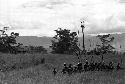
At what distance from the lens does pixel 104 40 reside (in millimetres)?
100500

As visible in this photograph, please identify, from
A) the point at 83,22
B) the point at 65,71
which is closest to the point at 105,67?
the point at 65,71

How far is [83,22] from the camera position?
198ft

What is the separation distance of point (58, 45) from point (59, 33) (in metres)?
6.70

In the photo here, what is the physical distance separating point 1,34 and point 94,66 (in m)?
62.9

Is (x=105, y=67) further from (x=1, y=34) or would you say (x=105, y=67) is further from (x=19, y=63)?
(x=1, y=34)

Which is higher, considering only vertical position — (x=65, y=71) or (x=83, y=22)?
(x=83, y=22)

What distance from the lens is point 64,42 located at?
8625cm

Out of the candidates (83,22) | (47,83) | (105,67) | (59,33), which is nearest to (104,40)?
(59,33)

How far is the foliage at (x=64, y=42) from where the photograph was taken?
8525cm

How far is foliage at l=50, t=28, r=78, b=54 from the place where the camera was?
85.2 m

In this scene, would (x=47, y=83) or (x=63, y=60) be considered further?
(x=63, y=60)

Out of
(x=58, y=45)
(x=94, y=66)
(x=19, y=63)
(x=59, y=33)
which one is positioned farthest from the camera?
(x=59, y=33)

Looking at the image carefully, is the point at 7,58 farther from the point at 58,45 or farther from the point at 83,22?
the point at 58,45

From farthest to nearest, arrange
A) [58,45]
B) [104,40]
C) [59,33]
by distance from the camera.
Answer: [104,40] → [59,33] → [58,45]
